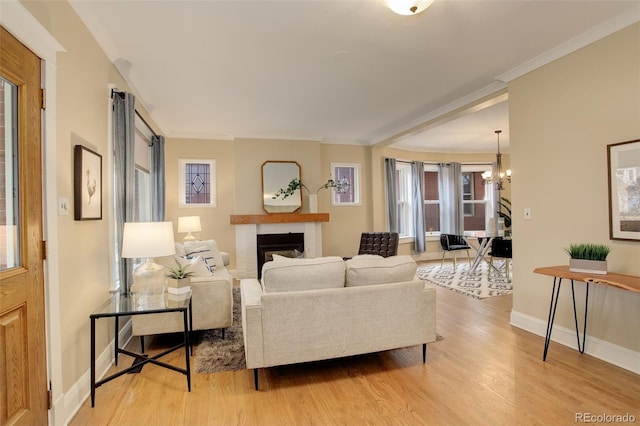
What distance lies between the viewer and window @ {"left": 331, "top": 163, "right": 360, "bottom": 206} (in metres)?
6.78

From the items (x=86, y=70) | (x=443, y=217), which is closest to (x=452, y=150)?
(x=443, y=217)

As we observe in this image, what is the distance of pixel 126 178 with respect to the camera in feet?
9.44

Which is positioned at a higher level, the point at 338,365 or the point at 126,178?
the point at 126,178

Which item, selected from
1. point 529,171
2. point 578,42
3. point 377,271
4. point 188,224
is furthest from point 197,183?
point 578,42

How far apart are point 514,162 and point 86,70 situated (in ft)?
13.0

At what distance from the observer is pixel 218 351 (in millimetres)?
2875

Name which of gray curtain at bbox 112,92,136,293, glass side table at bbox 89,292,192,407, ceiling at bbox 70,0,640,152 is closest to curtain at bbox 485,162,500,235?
ceiling at bbox 70,0,640,152

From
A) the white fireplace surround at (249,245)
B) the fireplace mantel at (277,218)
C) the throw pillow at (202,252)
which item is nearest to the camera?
the throw pillow at (202,252)

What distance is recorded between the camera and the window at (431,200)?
7.86m

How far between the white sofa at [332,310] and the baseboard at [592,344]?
4.34 ft

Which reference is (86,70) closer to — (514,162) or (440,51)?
(440,51)

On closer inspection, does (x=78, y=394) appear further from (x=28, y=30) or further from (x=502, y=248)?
(x=502, y=248)

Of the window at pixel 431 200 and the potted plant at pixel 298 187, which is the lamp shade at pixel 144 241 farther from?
the window at pixel 431 200

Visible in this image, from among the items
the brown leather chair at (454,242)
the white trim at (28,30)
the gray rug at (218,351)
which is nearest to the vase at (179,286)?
the gray rug at (218,351)
